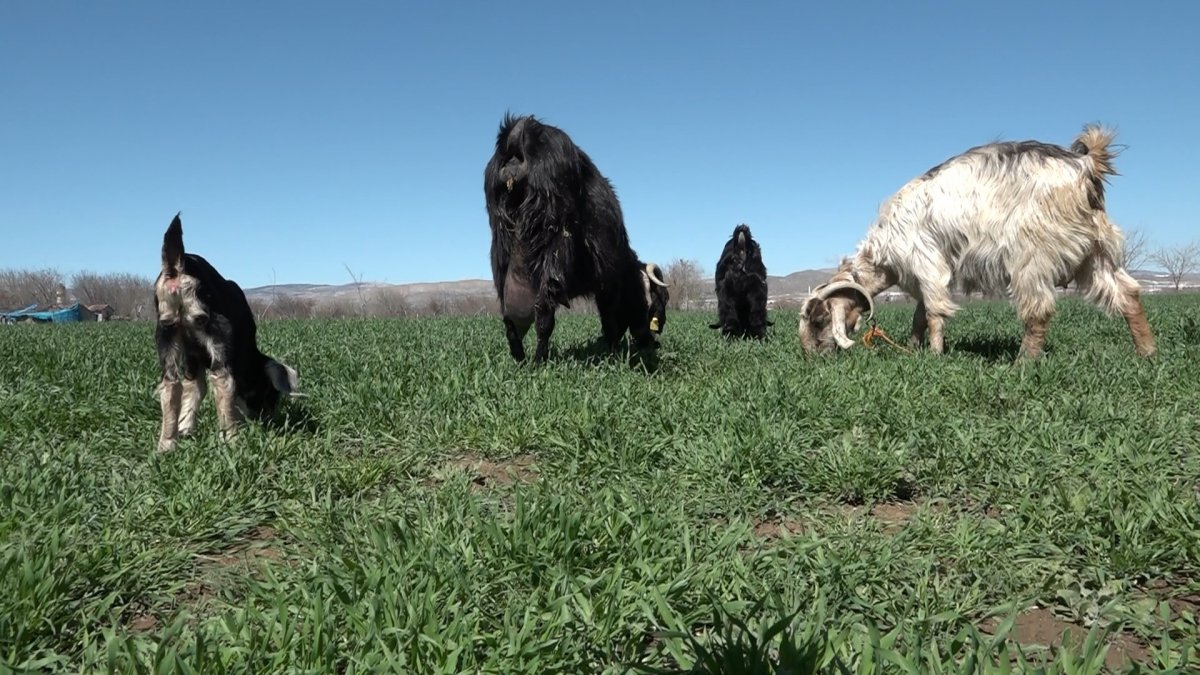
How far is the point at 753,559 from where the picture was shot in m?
2.35

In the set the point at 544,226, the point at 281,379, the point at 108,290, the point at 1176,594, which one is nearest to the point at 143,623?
the point at 281,379

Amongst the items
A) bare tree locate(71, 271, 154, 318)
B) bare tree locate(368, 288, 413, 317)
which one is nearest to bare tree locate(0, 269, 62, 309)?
bare tree locate(71, 271, 154, 318)

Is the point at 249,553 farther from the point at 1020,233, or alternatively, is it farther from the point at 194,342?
the point at 1020,233

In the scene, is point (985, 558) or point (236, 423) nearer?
point (985, 558)

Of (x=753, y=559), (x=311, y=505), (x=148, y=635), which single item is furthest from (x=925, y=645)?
(x=311, y=505)

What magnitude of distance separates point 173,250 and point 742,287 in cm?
726

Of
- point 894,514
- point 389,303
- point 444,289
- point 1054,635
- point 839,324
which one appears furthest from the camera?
point 444,289

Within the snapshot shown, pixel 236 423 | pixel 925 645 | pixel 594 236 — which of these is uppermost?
pixel 594 236

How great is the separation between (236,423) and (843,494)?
9.95 ft

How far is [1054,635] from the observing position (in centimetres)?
200

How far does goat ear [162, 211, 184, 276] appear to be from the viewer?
3.24 meters

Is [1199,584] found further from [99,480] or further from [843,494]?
[99,480]

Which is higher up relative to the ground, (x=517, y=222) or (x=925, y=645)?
(x=517, y=222)

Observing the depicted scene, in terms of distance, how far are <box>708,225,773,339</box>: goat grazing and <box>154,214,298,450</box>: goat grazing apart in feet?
22.5
